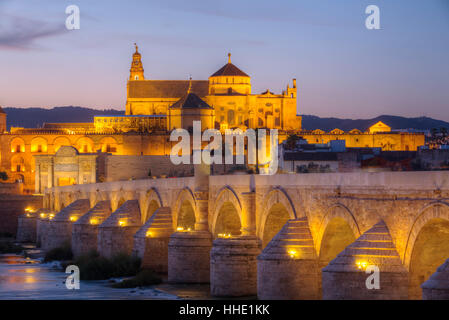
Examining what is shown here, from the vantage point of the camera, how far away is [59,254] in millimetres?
38219

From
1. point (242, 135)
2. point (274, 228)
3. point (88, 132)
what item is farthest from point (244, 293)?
point (88, 132)

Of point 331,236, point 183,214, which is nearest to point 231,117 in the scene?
point 183,214

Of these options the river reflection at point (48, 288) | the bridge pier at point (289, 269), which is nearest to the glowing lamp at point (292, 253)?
the bridge pier at point (289, 269)

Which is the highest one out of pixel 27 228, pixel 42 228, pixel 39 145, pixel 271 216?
pixel 39 145

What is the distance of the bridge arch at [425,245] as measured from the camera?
15.5m

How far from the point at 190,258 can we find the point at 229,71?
7561 centimetres

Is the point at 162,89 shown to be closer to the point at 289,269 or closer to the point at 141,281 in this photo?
the point at 141,281

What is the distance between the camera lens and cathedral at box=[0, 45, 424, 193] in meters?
92.4

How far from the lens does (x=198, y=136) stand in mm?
87188

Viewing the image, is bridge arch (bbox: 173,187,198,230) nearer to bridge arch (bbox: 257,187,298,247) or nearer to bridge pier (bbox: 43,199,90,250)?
bridge arch (bbox: 257,187,298,247)

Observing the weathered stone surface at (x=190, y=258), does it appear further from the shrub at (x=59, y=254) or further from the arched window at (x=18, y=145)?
the arched window at (x=18, y=145)
